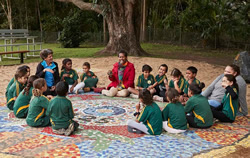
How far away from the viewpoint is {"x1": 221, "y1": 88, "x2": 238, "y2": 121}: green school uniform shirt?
17.7 ft

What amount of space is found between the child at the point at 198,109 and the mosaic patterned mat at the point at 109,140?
0.13 meters

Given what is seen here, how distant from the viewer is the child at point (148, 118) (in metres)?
4.70

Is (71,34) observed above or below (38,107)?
above

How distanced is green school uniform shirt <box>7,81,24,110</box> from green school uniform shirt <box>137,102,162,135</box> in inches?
97.1

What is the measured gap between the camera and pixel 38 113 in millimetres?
4980

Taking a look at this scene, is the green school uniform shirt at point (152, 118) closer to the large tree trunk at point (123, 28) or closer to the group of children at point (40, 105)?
the group of children at point (40, 105)

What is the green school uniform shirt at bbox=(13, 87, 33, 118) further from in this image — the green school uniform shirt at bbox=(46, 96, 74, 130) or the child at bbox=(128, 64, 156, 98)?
the child at bbox=(128, 64, 156, 98)

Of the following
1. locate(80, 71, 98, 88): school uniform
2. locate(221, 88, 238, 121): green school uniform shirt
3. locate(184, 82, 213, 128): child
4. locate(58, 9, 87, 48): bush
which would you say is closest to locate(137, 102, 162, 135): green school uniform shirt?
locate(184, 82, 213, 128): child

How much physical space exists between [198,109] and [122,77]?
9.57ft

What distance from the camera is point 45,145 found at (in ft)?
14.2

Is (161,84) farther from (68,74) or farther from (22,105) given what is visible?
(22,105)

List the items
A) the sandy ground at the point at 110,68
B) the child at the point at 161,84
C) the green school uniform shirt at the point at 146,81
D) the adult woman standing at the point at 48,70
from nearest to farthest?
1. the adult woman standing at the point at 48,70
2. the child at the point at 161,84
3. the green school uniform shirt at the point at 146,81
4. the sandy ground at the point at 110,68

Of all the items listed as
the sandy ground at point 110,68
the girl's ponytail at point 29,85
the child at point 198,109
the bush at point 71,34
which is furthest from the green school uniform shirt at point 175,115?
the bush at point 71,34

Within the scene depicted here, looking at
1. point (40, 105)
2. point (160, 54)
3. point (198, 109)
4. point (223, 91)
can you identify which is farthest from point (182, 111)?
point (160, 54)
